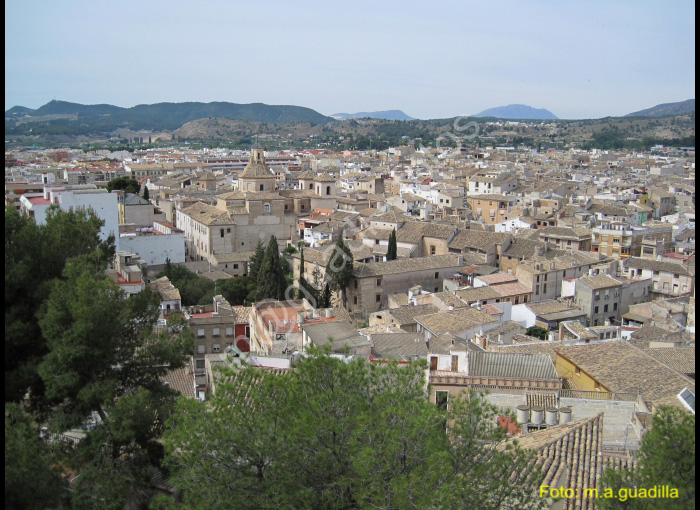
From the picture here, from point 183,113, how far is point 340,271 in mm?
173374

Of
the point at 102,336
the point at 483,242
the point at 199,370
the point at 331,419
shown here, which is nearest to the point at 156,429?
the point at 102,336

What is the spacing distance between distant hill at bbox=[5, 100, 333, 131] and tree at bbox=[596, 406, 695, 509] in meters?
165

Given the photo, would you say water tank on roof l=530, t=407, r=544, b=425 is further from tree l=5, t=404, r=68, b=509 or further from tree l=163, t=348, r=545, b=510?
tree l=5, t=404, r=68, b=509

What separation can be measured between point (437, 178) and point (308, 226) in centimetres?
2096

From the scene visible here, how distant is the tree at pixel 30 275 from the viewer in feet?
24.5

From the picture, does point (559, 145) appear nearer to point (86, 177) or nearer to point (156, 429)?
point (86, 177)

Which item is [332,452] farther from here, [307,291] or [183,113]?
[183,113]

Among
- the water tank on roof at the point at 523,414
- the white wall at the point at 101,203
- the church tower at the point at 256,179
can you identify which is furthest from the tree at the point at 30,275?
the church tower at the point at 256,179

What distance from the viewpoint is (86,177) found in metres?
49.6

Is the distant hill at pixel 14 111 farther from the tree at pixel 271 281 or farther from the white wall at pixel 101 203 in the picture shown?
the tree at pixel 271 281

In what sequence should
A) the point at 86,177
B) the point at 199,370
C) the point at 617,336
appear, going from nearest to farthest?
1. the point at 199,370
2. the point at 617,336
3. the point at 86,177

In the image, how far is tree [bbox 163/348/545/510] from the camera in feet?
16.9

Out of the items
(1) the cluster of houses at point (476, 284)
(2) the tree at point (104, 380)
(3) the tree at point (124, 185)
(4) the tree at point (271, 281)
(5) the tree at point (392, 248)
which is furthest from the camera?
(3) the tree at point (124, 185)

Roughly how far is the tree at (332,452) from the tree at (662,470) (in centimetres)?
61
